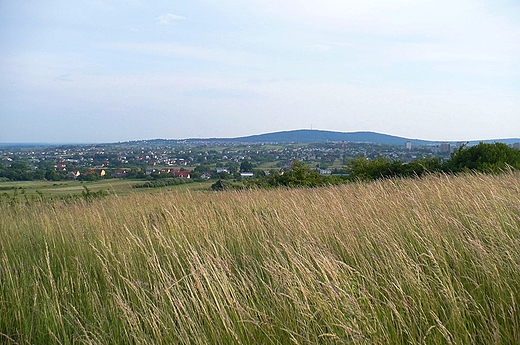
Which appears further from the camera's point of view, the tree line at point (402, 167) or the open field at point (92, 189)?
the tree line at point (402, 167)

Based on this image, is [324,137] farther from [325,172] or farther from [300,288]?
[300,288]

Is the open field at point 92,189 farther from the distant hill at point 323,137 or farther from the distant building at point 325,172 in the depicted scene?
the distant hill at point 323,137

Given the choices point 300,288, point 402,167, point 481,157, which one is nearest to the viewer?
point 300,288

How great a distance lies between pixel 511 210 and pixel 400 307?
2.52 m

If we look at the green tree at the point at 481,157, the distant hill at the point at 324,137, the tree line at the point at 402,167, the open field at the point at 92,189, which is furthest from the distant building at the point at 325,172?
the distant hill at the point at 324,137

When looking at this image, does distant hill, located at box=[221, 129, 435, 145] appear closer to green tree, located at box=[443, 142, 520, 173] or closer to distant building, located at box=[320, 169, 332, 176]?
distant building, located at box=[320, 169, 332, 176]

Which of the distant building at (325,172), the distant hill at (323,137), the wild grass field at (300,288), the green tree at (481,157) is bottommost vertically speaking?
the distant building at (325,172)

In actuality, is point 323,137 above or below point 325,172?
above

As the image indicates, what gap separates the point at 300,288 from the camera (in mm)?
2564

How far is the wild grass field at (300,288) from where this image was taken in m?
2.53

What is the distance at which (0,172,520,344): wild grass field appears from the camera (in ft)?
8.29

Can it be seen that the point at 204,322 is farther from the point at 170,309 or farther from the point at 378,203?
the point at 378,203

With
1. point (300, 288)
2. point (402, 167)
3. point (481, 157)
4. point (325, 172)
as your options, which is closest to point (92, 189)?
point (300, 288)

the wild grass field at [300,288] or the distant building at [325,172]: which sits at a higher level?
the wild grass field at [300,288]
